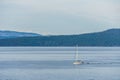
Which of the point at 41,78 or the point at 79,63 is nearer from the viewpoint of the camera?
the point at 41,78

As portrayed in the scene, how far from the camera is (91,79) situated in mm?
49844

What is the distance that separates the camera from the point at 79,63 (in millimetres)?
76750

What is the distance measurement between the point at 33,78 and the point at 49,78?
1.65 meters

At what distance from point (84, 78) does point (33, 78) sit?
5.25 meters

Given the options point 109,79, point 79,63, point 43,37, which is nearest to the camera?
point 109,79

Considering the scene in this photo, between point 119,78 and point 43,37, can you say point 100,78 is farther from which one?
point 43,37

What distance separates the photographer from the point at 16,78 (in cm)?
5172

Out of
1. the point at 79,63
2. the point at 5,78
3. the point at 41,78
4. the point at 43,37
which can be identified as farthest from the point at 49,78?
the point at 43,37

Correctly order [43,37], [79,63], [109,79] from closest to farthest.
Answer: [109,79], [79,63], [43,37]

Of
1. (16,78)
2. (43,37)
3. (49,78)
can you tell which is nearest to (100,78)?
(49,78)

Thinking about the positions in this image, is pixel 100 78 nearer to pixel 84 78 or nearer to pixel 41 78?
pixel 84 78

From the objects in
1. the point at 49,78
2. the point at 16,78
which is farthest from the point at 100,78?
the point at 16,78

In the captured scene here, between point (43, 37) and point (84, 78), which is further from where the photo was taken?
point (43, 37)

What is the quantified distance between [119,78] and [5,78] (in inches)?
459
